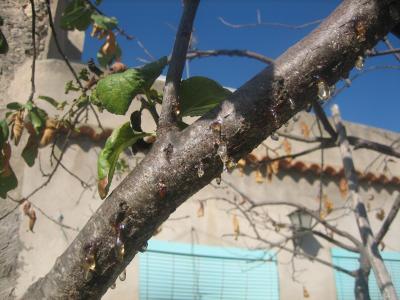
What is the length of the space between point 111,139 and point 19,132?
1.34m

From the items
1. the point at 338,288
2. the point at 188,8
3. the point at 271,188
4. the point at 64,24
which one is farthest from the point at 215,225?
the point at 188,8

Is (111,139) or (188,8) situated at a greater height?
(188,8)

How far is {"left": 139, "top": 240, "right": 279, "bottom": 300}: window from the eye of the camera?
121 inches

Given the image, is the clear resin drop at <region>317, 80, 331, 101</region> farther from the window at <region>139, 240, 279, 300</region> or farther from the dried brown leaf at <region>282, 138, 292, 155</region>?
the dried brown leaf at <region>282, 138, 292, 155</region>

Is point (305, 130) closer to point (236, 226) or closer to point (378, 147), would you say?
point (236, 226)

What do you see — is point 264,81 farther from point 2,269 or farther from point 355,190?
point 2,269

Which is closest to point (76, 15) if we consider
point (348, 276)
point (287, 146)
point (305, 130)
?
point (287, 146)

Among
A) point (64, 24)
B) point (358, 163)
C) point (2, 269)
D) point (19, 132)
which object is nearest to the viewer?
point (64, 24)

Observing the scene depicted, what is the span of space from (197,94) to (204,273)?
260 cm

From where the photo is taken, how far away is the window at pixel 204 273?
3086 millimetres

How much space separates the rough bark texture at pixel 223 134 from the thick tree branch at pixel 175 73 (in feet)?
0.14

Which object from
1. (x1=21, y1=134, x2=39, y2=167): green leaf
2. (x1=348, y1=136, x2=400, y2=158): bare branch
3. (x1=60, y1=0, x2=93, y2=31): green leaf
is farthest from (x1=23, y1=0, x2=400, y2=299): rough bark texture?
(x1=348, y1=136, x2=400, y2=158): bare branch

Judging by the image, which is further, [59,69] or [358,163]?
[358,163]

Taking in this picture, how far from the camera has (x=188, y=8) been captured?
970mm
